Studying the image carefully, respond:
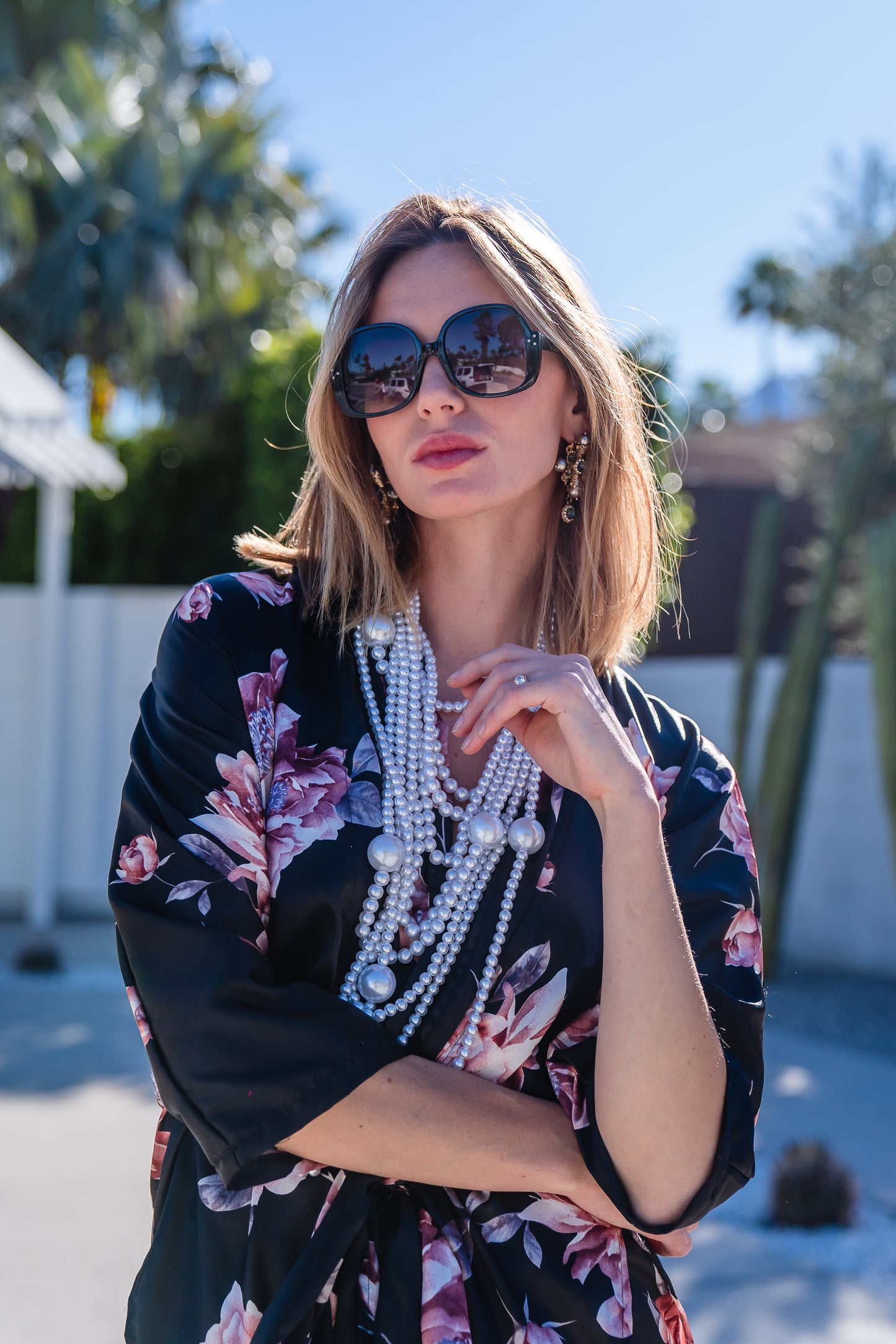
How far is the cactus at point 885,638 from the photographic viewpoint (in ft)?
20.8

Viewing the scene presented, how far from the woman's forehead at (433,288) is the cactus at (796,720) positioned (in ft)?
18.5

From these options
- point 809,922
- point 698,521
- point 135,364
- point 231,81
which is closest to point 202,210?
point 135,364

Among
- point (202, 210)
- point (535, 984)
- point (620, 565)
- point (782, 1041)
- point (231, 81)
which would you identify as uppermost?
point (231, 81)

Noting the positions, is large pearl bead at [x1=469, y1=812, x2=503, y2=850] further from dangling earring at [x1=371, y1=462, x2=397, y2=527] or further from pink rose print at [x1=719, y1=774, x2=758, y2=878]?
dangling earring at [x1=371, y1=462, x2=397, y2=527]

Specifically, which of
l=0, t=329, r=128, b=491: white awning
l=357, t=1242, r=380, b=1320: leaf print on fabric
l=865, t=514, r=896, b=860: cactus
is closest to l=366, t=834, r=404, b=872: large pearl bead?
l=357, t=1242, r=380, b=1320: leaf print on fabric

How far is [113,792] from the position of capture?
8555mm

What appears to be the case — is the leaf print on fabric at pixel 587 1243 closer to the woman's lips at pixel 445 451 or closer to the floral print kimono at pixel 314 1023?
the floral print kimono at pixel 314 1023

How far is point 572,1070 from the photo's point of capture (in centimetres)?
150

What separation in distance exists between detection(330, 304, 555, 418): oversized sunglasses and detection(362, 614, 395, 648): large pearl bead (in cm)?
28

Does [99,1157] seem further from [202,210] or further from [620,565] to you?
[202,210]

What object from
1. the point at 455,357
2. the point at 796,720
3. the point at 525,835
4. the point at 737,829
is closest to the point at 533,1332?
the point at 525,835

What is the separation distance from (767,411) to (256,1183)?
3165 cm

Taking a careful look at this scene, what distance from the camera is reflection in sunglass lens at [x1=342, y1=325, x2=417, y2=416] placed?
164cm

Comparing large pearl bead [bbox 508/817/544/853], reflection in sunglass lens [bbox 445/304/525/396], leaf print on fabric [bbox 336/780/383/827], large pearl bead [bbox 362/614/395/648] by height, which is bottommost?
large pearl bead [bbox 508/817/544/853]
